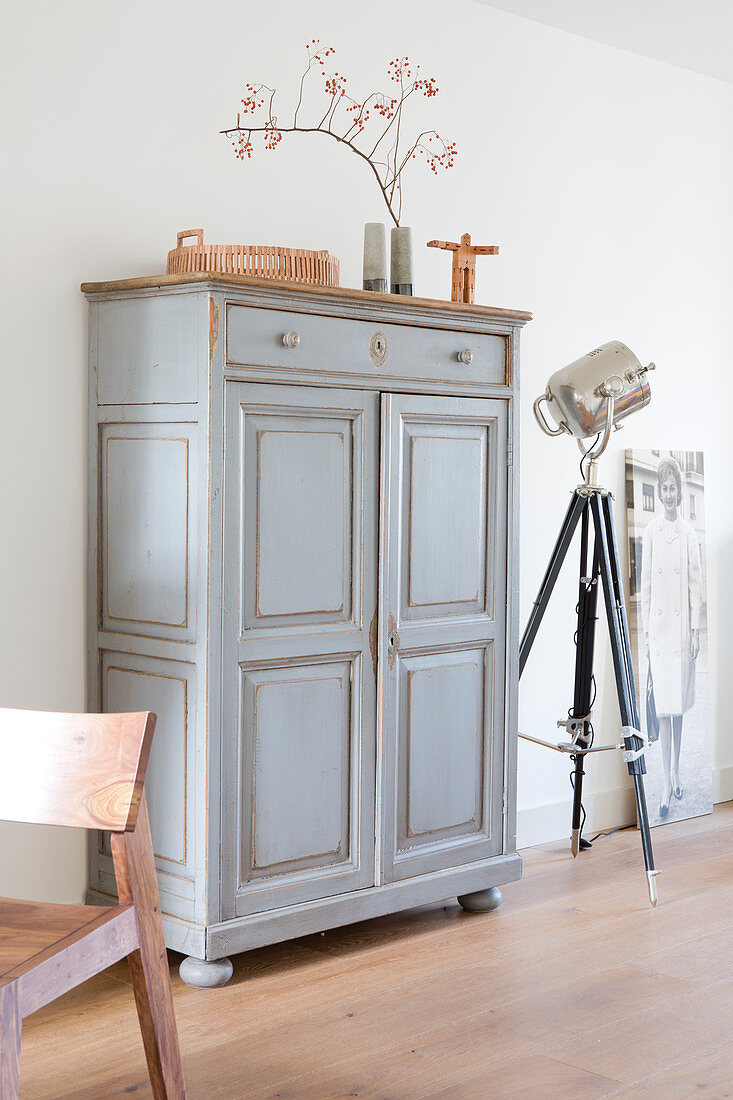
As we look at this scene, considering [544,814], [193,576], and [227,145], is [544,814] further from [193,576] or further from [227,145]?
[227,145]

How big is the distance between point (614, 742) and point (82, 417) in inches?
91.8

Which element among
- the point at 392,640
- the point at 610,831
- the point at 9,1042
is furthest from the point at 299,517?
the point at 610,831

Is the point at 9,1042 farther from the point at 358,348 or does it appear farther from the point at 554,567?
the point at 554,567

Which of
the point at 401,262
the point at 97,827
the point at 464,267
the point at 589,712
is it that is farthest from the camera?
the point at 589,712

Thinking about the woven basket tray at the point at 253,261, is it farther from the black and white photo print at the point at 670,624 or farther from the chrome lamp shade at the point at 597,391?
the black and white photo print at the point at 670,624

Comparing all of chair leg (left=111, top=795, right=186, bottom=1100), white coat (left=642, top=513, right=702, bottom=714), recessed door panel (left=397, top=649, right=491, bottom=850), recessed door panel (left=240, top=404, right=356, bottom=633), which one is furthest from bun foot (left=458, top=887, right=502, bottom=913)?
chair leg (left=111, top=795, right=186, bottom=1100)

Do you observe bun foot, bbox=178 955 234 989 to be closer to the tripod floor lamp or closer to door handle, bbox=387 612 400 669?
door handle, bbox=387 612 400 669

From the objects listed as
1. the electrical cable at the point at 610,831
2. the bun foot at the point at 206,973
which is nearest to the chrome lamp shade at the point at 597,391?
the electrical cable at the point at 610,831

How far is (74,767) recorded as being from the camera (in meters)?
1.89

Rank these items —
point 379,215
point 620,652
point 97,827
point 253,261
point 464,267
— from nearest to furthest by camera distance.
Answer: point 97,827
point 253,261
point 464,267
point 620,652
point 379,215

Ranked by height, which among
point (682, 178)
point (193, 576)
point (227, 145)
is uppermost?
point (682, 178)

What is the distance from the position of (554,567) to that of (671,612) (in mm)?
963

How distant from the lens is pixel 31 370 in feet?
9.64

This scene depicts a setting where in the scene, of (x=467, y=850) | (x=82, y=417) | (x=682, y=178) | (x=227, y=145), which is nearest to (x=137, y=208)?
(x=227, y=145)
